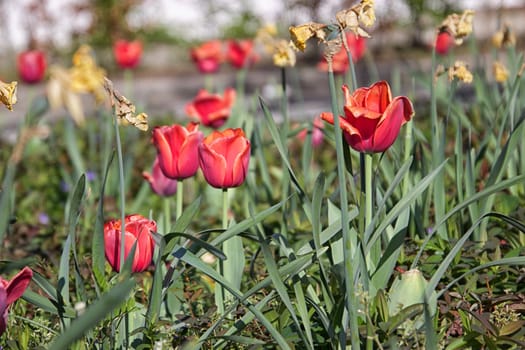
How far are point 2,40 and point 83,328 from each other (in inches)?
438

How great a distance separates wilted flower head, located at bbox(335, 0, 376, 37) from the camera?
1.35 metres

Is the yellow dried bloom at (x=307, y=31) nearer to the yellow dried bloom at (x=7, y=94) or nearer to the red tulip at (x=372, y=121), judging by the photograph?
the red tulip at (x=372, y=121)

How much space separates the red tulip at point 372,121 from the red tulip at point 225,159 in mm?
232

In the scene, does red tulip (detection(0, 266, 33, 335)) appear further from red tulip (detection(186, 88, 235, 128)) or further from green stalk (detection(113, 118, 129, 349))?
red tulip (detection(186, 88, 235, 128))

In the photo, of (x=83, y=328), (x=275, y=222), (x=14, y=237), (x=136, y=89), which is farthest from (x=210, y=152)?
(x=136, y=89)

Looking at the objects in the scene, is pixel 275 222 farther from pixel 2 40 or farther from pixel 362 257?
pixel 2 40

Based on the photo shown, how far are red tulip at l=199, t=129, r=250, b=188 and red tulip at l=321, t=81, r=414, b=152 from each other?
23cm

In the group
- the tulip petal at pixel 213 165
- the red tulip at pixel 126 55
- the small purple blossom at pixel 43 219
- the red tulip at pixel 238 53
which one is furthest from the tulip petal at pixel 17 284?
the red tulip at pixel 126 55

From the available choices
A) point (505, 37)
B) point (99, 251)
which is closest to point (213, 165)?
point (99, 251)

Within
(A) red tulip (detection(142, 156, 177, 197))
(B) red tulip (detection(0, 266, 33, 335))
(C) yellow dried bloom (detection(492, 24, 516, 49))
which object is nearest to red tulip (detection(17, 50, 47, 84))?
(A) red tulip (detection(142, 156, 177, 197))

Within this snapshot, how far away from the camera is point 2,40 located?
11.4 m

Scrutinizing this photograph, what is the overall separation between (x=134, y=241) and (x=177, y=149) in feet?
0.96

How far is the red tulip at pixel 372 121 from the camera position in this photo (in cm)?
152

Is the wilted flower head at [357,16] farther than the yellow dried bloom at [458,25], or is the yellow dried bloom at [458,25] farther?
the yellow dried bloom at [458,25]
